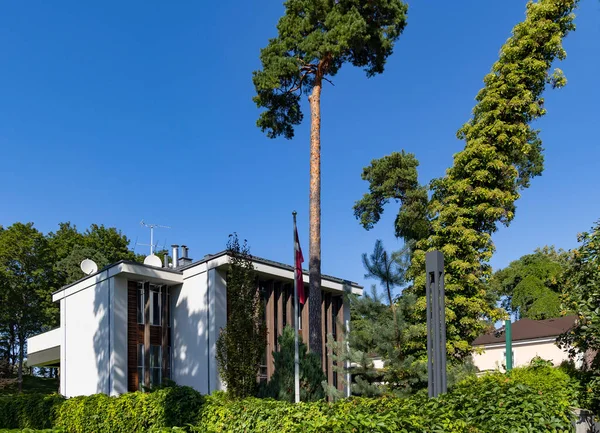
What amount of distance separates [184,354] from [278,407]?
42.1 feet

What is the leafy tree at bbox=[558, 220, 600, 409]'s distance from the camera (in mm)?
10273

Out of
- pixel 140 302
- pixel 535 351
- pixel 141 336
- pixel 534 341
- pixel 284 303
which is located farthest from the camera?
pixel 535 351

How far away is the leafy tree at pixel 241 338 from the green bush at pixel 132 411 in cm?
155

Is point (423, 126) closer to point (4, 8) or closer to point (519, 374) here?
point (519, 374)

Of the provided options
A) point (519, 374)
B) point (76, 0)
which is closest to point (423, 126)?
point (519, 374)

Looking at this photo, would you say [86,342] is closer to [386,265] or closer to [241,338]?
[241,338]

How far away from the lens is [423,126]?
16.0 m

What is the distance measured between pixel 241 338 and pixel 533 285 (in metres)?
33.8

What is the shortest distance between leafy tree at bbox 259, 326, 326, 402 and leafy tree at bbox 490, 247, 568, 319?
24.0m

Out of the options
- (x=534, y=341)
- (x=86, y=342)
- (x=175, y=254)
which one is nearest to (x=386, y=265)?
(x=86, y=342)

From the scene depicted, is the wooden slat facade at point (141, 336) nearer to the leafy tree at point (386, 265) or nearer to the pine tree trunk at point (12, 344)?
the leafy tree at point (386, 265)

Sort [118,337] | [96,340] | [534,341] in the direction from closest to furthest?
[118,337] < [96,340] < [534,341]

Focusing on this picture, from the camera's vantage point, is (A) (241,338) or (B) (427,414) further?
(A) (241,338)

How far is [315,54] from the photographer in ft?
64.7
